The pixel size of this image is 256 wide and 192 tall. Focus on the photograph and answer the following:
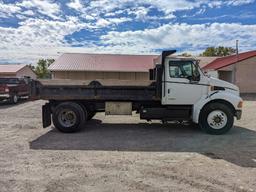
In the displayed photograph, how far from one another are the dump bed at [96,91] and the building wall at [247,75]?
2423 centimetres

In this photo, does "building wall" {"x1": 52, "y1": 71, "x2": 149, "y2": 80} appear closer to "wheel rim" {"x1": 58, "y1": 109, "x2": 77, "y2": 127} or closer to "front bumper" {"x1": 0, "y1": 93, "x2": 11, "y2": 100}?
"front bumper" {"x1": 0, "y1": 93, "x2": 11, "y2": 100}

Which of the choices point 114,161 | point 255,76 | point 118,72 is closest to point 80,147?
point 114,161

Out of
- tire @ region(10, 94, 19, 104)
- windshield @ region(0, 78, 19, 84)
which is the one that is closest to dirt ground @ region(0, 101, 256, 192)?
tire @ region(10, 94, 19, 104)

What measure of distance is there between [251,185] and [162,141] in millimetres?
3942

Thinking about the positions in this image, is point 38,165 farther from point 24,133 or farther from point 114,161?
point 24,133

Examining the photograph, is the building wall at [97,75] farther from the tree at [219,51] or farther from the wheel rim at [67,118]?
the tree at [219,51]

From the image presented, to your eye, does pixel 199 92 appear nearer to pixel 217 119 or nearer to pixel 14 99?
pixel 217 119

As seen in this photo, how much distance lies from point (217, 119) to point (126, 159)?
14.4ft

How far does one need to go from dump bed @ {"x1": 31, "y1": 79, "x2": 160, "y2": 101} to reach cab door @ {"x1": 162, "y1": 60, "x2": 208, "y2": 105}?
53cm

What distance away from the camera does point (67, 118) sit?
10805 mm

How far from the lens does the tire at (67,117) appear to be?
35.0 ft

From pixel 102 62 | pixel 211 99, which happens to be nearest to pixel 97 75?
pixel 102 62

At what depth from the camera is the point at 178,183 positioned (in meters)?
5.73

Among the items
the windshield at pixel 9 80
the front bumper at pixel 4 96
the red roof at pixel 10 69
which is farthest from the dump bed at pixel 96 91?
the red roof at pixel 10 69
